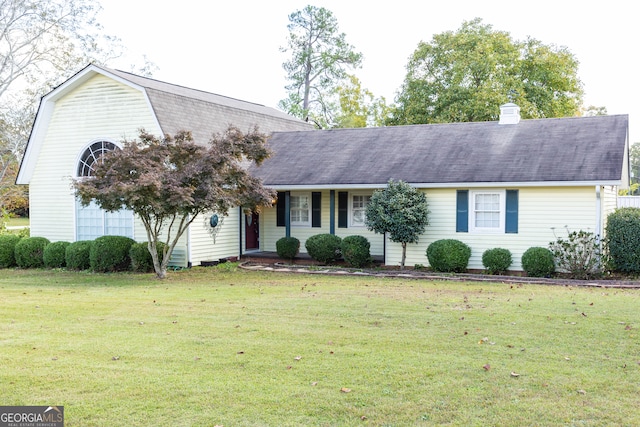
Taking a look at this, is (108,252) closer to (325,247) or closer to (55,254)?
(55,254)

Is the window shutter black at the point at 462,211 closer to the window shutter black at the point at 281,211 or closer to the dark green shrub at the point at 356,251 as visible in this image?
the dark green shrub at the point at 356,251

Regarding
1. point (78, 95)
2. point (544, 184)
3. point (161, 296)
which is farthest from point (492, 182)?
point (78, 95)

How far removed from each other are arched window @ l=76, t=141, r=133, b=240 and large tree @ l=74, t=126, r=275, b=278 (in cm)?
332

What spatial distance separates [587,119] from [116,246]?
1414 centimetres

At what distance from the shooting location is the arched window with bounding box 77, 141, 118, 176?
1755 centimetres

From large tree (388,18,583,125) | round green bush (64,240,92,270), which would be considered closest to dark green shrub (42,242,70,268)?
round green bush (64,240,92,270)

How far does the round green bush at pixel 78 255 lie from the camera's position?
16469 millimetres

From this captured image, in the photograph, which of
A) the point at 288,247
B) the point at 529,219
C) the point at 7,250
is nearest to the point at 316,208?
the point at 288,247

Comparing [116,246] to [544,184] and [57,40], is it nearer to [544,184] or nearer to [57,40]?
[544,184]

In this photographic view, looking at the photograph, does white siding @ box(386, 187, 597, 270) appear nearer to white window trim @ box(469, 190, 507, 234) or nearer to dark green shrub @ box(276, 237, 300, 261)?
white window trim @ box(469, 190, 507, 234)

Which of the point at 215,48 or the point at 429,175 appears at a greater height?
the point at 215,48

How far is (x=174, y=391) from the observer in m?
5.44

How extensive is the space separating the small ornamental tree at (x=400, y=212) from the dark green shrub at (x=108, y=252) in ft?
22.7

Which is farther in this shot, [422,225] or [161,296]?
[422,225]
